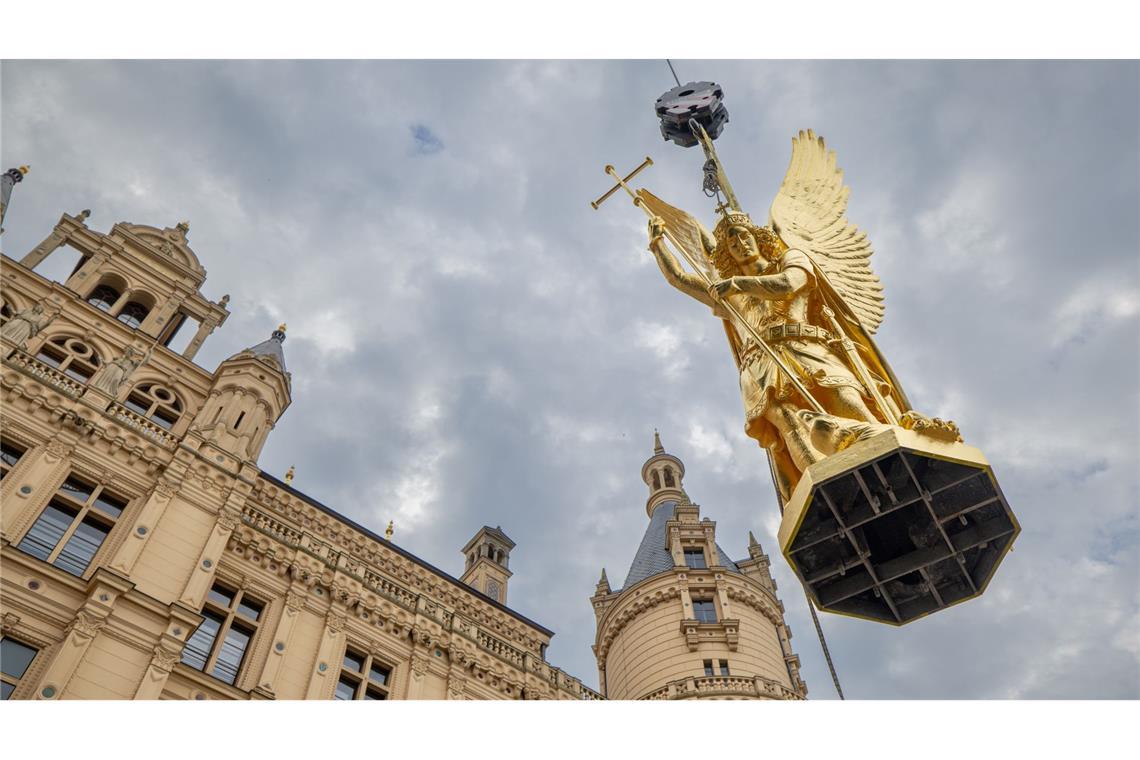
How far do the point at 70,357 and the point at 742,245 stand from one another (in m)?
21.6

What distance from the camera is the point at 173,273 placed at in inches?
1184

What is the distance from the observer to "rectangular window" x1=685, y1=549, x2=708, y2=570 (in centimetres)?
3528

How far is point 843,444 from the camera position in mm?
8633

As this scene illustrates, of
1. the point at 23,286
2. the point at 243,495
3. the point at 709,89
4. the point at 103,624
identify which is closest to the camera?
the point at 709,89

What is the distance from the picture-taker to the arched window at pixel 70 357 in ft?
78.4

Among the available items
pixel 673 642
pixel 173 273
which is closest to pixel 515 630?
pixel 673 642

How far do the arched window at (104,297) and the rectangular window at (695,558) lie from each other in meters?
24.5

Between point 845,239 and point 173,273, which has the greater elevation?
point 173,273

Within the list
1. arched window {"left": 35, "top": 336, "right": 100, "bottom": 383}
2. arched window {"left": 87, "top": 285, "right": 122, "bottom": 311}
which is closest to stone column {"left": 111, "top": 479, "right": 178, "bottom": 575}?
arched window {"left": 35, "top": 336, "right": 100, "bottom": 383}

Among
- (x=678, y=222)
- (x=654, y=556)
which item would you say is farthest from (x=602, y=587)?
(x=678, y=222)

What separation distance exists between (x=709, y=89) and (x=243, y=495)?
16.8m

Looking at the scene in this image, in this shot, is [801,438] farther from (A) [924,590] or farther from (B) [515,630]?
(B) [515,630]

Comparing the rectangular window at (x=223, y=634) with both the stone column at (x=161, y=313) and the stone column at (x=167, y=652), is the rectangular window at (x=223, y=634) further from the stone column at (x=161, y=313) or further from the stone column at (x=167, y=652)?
the stone column at (x=161, y=313)

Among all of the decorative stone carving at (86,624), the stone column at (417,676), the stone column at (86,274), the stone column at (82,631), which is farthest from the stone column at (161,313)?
the stone column at (417,676)
